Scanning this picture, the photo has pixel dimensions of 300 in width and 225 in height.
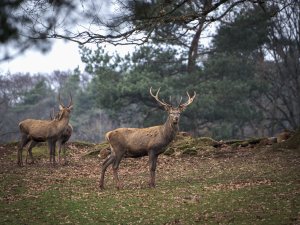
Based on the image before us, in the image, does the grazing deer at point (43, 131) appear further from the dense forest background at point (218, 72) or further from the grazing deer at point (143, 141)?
the dense forest background at point (218, 72)

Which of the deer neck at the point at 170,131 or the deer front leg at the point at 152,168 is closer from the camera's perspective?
the deer front leg at the point at 152,168

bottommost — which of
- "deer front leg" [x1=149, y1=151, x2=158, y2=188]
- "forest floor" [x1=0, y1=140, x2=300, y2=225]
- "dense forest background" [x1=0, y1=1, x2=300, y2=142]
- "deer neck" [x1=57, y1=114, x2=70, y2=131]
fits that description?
"forest floor" [x1=0, y1=140, x2=300, y2=225]

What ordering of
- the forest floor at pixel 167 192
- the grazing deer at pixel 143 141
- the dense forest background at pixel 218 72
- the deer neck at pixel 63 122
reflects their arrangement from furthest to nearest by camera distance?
the dense forest background at pixel 218 72 < the deer neck at pixel 63 122 < the grazing deer at pixel 143 141 < the forest floor at pixel 167 192

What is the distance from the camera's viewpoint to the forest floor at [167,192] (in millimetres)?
8883

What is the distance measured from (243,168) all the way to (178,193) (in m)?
3.71

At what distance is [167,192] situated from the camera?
35.8ft

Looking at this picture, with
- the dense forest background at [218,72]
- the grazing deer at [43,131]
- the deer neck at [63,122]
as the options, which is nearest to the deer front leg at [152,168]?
the grazing deer at [43,131]

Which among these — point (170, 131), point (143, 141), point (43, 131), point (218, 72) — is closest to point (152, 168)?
point (143, 141)

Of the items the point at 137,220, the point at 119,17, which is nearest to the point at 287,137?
the point at 119,17

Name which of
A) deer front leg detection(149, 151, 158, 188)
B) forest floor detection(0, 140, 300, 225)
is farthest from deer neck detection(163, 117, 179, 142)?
forest floor detection(0, 140, 300, 225)

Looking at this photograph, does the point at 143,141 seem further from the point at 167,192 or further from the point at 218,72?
the point at 218,72

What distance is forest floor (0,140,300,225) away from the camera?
8883 millimetres

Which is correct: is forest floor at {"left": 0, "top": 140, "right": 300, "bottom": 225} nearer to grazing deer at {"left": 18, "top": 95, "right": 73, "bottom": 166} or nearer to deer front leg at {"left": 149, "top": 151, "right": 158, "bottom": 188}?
deer front leg at {"left": 149, "top": 151, "right": 158, "bottom": 188}

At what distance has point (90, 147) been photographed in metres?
20.8
